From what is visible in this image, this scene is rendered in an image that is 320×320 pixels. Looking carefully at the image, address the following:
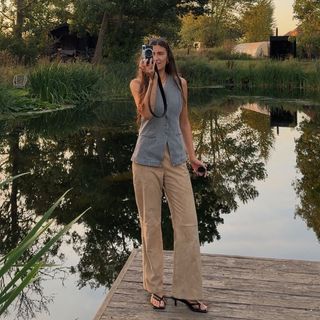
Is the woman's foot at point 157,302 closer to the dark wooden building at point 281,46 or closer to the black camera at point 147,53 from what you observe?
the black camera at point 147,53

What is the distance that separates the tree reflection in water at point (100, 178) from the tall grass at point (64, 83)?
2.60 meters

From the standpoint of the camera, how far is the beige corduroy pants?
320 centimetres

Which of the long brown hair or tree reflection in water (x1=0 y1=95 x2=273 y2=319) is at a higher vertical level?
the long brown hair

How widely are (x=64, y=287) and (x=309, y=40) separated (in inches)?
1234

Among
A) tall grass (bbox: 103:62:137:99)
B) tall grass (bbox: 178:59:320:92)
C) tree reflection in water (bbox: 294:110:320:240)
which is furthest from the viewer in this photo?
tall grass (bbox: 178:59:320:92)

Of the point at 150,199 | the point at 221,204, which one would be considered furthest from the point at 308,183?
the point at 150,199

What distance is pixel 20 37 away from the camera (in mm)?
26562

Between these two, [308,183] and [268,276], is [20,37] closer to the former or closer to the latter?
[308,183]

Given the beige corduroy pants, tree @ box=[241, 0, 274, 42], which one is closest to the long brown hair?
the beige corduroy pants

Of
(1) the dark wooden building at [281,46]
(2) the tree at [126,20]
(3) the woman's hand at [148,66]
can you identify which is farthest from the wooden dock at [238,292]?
(1) the dark wooden building at [281,46]

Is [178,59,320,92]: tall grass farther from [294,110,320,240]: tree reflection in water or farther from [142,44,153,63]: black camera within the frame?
[142,44,153,63]: black camera

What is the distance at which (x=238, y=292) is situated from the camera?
11.7 feet

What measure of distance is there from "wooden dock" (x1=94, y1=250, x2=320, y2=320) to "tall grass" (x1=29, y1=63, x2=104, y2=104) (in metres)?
14.6

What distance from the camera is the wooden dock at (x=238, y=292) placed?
3242mm
